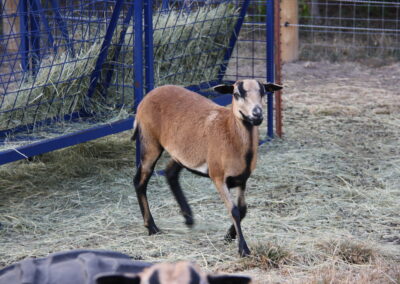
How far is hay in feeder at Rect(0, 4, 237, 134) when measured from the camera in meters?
7.01

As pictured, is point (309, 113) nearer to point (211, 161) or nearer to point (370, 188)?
point (370, 188)

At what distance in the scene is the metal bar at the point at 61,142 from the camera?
237 inches

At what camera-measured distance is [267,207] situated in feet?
20.5

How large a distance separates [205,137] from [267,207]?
Answer: 44.9 inches

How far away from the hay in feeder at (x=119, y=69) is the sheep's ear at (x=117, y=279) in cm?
448

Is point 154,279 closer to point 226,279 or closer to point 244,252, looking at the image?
point 226,279

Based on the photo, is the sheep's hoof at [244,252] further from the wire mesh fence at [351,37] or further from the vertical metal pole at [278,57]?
the wire mesh fence at [351,37]

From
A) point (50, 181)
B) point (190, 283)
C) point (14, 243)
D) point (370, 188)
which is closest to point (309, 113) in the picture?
point (370, 188)

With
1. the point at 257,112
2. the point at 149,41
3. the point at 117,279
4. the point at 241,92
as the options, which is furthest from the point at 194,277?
the point at 149,41

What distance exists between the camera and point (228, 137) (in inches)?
206

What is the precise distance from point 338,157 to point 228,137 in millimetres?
2825

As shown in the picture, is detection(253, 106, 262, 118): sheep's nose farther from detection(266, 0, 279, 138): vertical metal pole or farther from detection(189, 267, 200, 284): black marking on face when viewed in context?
detection(266, 0, 279, 138): vertical metal pole

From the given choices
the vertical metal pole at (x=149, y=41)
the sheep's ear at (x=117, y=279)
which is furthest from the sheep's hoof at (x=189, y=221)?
the sheep's ear at (x=117, y=279)

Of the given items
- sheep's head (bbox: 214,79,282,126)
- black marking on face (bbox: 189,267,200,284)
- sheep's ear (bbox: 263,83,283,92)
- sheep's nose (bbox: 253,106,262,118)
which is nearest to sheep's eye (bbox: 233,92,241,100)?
sheep's head (bbox: 214,79,282,126)
